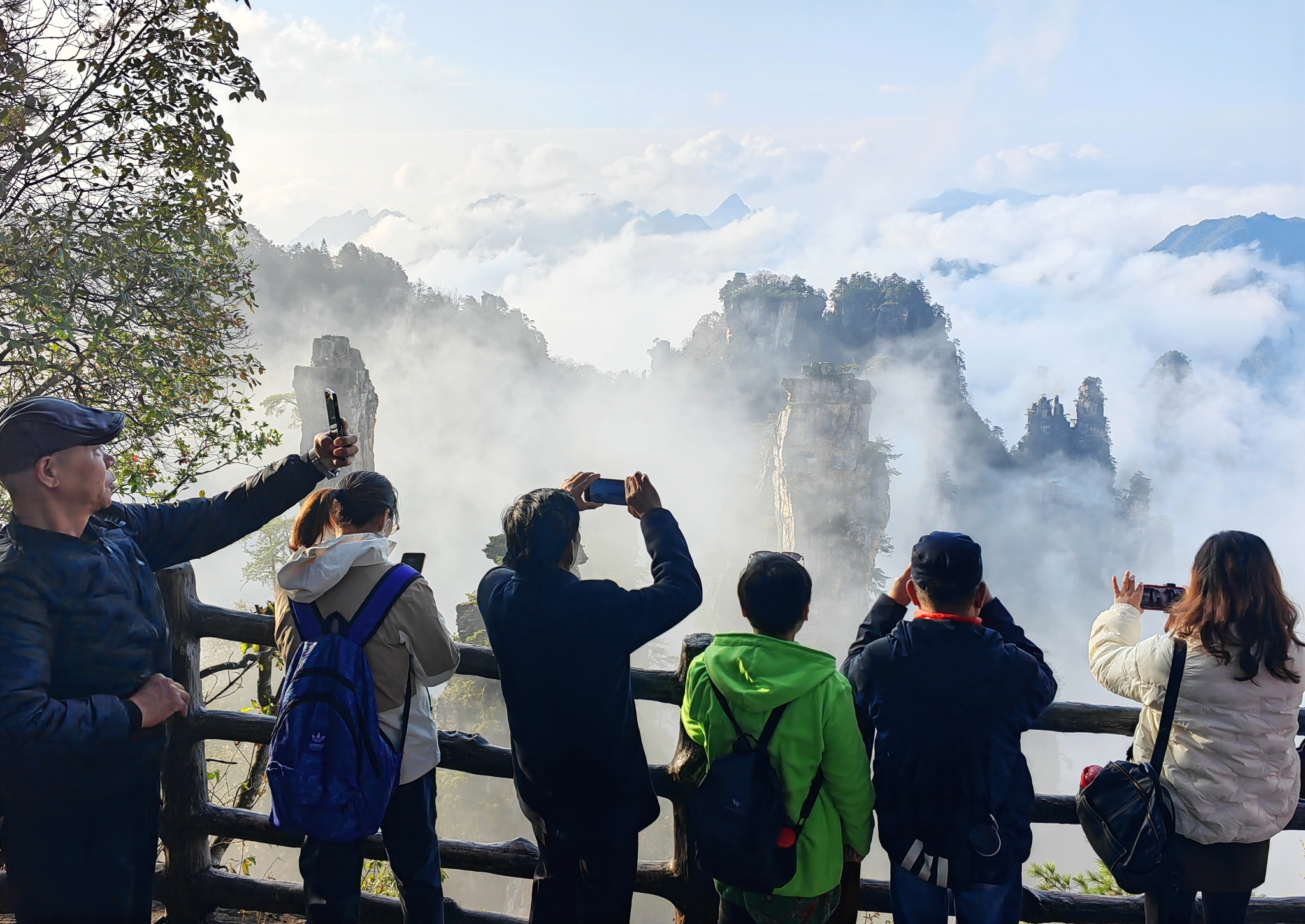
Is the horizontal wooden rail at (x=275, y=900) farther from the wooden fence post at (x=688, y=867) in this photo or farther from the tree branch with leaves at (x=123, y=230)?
the tree branch with leaves at (x=123, y=230)

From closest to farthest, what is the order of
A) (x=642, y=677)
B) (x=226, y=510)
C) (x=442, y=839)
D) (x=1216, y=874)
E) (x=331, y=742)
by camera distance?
(x=331, y=742)
(x=1216, y=874)
(x=226, y=510)
(x=642, y=677)
(x=442, y=839)

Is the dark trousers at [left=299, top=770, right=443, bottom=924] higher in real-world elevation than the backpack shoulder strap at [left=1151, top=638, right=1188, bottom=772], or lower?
lower

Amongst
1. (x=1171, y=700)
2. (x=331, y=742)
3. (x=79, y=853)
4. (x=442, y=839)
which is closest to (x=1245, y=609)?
(x=1171, y=700)

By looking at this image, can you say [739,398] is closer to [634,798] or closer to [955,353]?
[955,353]

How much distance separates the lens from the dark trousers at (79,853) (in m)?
2.02

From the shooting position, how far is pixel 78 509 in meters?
2.13

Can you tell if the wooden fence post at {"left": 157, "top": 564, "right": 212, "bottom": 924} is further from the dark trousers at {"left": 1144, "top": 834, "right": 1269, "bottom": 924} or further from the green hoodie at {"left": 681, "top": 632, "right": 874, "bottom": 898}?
the dark trousers at {"left": 1144, "top": 834, "right": 1269, "bottom": 924}

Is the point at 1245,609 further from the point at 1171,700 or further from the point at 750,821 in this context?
the point at 750,821

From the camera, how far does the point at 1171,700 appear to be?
95.2 inches

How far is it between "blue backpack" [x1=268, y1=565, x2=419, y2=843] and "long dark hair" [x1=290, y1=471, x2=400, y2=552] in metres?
0.31

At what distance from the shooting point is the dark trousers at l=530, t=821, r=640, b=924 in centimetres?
234

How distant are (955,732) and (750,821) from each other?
64 centimetres

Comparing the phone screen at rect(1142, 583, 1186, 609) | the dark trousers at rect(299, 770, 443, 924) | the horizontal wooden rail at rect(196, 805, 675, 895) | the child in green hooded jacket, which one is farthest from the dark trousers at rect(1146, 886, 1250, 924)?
the dark trousers at rect(299, 770, 443, 924)

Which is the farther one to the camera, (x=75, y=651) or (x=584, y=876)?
(x=584, y=876)
